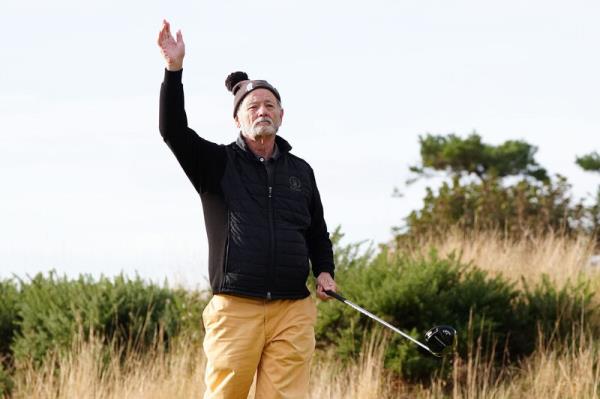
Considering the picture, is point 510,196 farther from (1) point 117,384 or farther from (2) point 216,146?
(2) point 216,146

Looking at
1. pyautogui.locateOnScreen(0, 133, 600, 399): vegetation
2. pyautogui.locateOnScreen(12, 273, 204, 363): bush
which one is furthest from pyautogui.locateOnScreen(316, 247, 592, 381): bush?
pyautogui.locateOnScreen(12, 273, 204, 363): bush

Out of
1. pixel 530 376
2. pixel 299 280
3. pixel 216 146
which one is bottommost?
pixel 530 376

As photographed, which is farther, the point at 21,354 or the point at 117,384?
the point at 21,354

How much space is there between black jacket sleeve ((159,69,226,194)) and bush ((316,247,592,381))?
13.8ft

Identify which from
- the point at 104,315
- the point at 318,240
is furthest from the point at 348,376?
the point at 318,240

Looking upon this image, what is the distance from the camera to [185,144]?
15.7ft

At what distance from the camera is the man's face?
16.2ft

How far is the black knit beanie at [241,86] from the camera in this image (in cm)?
511

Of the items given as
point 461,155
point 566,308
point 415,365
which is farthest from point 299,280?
point 461,155

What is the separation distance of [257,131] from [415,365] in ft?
14.2

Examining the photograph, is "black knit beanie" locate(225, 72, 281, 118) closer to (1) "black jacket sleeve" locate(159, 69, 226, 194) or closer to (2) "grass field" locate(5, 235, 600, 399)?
(1) "black jacket sleeve" locate(159, 69, 226, 194)

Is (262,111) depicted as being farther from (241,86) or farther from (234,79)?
(234,79)

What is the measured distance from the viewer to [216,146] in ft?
16.2

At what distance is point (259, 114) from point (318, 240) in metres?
0.75
